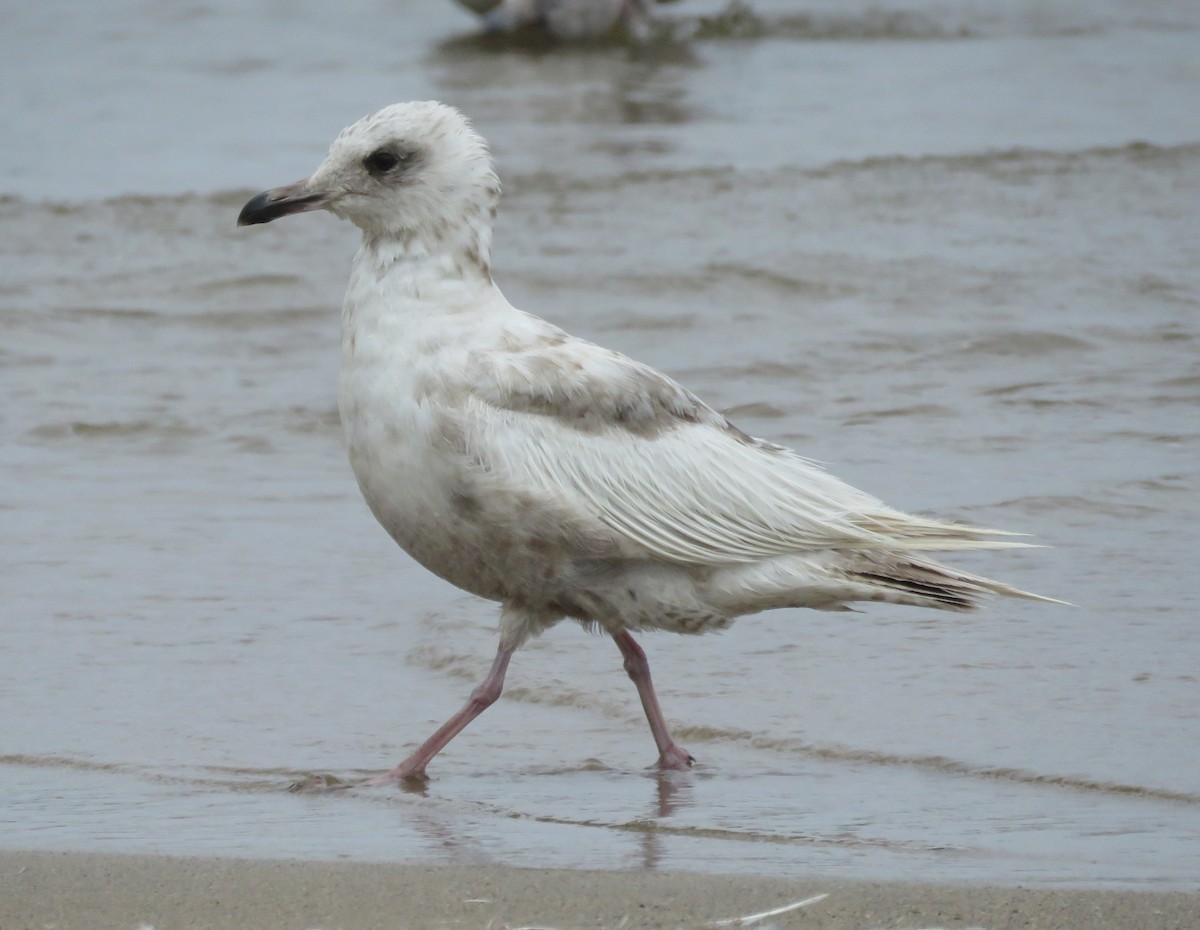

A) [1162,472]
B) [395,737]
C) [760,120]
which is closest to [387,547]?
[395,737]

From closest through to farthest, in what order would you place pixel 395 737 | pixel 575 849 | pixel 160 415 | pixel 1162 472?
1. pixel 575 849
2. pixel 395 737
3. pixel 1162 472
4. pixel 160 415

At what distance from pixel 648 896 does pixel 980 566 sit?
10.9ft

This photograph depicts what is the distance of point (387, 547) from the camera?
7.40m

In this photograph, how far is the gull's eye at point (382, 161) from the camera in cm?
534

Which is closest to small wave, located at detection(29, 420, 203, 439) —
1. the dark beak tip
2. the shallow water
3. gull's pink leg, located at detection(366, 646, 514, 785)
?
the shallow water

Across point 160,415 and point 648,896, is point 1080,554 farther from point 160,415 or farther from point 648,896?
point 160,415

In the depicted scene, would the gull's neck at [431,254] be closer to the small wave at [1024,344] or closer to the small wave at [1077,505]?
the small wave at [1077,505]

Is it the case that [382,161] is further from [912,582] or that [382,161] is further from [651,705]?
[912,582]

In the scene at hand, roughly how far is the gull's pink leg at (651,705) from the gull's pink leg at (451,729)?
0.31 meters

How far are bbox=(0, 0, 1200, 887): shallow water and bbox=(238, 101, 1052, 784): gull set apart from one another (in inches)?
18.6

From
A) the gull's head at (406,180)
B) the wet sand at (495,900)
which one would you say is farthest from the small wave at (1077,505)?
the wet sand at (495,900)

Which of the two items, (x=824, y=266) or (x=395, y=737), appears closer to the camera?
(x=395, y=737)

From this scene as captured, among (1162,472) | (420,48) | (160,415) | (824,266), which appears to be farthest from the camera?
(420,48)

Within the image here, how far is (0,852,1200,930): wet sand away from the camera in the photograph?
3785 mm
